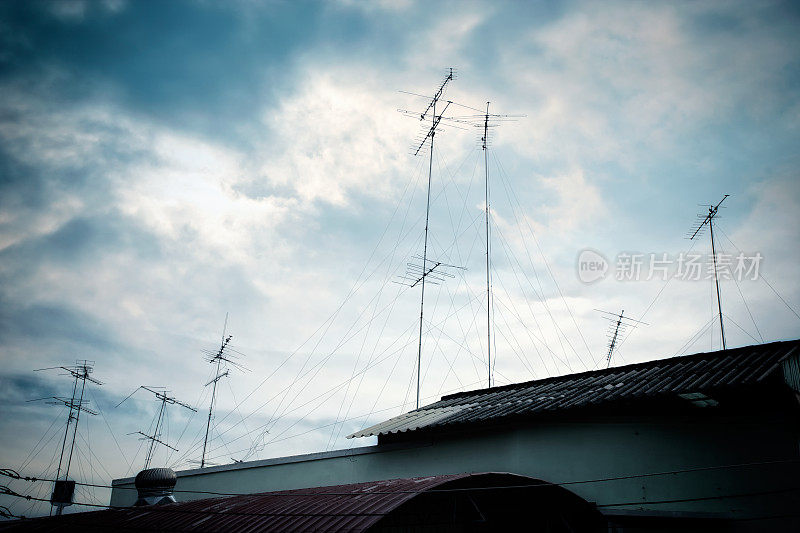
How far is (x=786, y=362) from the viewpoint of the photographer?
440 inches

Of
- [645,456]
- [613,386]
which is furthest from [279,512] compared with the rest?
[613,386]

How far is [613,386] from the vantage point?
14922 mm

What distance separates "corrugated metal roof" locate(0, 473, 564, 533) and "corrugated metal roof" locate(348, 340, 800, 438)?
8.43 ft

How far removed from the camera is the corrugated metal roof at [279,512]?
996 centimetres

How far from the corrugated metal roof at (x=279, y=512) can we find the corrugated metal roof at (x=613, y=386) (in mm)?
2569

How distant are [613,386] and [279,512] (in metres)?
8.93

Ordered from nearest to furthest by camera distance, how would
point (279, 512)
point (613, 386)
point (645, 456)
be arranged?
1. point (279, 512)
2. point (645, 456)
3. point (613, 386)

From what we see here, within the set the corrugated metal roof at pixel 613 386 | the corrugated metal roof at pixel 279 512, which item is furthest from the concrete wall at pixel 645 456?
the corrugated metal roof at pixel 279 512

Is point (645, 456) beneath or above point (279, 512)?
above

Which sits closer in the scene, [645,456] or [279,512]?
[279,512]

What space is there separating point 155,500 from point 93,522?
3218mm

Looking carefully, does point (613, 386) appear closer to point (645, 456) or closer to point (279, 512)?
point (645, 456)

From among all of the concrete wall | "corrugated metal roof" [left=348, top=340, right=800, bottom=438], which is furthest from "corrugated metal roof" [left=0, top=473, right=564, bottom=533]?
"corrugated metal roof" [left=348, top=340, right=800, bottom=438]

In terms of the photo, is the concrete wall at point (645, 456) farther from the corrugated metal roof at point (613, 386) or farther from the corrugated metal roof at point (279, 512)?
the corrugated metal roof at point (279, 512)
